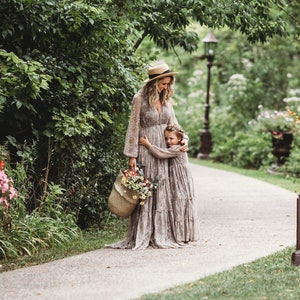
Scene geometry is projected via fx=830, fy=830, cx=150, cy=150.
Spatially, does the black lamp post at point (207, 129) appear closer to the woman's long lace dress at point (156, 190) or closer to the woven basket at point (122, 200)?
the woman's long lace dress at point (156, 190)

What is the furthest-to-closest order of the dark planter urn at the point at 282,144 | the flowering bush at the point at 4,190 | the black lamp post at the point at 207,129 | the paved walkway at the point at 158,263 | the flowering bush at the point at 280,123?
the black lamp post at the point at 207,129 < the dark planter urn at the point at 282,144 < the flowering bush at the point at 280,123 < the flowering bush at the point at 4,190 < the paved walkway at the point at 158,263

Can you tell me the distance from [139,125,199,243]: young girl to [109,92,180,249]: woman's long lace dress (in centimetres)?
6

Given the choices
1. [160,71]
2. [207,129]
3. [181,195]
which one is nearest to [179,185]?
[181,195]

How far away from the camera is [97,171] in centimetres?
1191

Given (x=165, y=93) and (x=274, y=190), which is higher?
(x=165, y=93)

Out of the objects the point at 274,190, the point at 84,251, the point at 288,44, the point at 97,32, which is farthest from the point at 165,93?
the point at 288,44

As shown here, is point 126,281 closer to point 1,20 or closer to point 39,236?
point 39,236

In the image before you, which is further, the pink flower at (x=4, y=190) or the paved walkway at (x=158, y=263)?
the pink flower at (x=4, y=190)

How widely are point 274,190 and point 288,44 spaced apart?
13345 millimetres

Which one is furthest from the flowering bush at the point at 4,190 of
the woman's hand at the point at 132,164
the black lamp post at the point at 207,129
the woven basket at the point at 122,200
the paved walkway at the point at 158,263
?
the black lamp post at the point at 207,129

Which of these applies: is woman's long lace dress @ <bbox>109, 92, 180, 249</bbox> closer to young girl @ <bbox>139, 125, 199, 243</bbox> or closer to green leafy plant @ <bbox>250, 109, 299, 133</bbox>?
young girl @ <bbox>139, 125, 199, 243</bbox>

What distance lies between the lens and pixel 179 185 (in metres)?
9.52

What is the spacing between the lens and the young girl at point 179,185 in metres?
9.45

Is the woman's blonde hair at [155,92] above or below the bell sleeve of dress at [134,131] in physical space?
above
